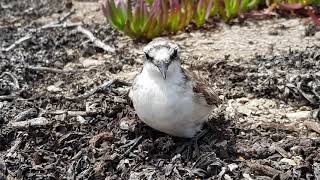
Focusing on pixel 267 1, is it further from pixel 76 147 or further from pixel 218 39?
pixel 76 147

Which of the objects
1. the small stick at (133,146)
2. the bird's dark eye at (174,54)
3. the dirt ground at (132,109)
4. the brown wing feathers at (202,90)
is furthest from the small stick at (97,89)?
the bird's dark eye at (174,54)

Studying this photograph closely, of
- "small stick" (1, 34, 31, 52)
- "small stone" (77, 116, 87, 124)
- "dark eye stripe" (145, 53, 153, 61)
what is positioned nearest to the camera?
"dark eye stripe" (145, 53, 153, 61)

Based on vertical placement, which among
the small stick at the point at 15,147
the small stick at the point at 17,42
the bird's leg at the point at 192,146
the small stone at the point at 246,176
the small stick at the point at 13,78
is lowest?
the small stone at the point at 246,176

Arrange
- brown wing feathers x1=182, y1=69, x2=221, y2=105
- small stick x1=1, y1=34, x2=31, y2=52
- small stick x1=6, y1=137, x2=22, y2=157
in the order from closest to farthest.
Answer: brown wing feathers x1=182, y1=69, x2=221, y2=105 < small stick x1=6, y1=137, x2=22, y2=157 < small stick x1=1, y1=34, x2=31, y2=52

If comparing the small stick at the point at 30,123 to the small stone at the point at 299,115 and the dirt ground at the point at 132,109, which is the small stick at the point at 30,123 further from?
the small stone at the point at 299,115

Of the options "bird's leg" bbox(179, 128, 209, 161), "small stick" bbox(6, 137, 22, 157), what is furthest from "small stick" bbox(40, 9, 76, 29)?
"bird's leg" bbox(179, 128, 209, 161)

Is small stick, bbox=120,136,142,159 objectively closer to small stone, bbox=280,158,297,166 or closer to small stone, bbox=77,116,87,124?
small stone, bbox=77,116,87,124

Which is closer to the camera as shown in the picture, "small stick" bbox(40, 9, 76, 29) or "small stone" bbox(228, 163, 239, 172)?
"small stone" bbox(228, 163, 239, 172)

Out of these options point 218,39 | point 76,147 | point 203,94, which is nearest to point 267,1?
point 218,39
